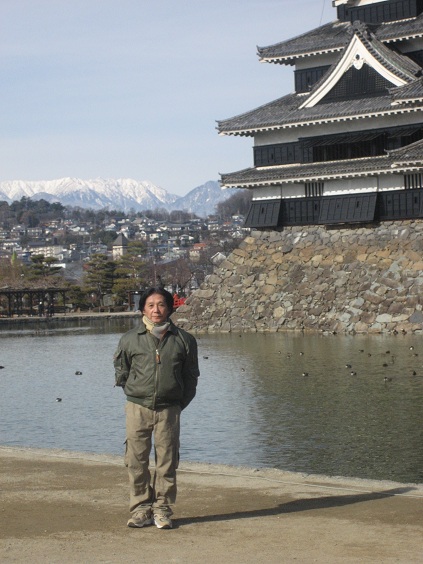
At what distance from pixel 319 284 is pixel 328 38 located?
34.0 ft

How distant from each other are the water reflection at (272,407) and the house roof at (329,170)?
688cm

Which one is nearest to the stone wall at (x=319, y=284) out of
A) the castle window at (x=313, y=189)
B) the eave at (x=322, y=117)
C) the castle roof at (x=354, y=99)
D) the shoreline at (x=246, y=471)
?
the castle window at (x=313, y=189)

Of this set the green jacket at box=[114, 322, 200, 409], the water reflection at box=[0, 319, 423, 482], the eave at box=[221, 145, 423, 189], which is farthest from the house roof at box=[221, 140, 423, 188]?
the green jacket at box=[114, 322, 200, 409]

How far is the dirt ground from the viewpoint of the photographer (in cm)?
798

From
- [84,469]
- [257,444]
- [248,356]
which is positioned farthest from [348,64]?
[84,469]

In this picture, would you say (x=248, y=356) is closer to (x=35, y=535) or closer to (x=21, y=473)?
(x=21, y=473)

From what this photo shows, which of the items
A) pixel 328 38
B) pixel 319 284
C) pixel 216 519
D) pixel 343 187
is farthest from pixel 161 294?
pixel 328 38

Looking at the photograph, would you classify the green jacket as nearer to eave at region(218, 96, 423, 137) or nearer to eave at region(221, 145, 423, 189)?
eave at region(221, 145, 423, 189)

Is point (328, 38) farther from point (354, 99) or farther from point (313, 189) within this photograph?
point (313, 189)

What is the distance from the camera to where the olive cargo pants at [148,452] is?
355 inches

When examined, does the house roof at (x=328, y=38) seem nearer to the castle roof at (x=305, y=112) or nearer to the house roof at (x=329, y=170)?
the castle roof at (x=305, y=112)

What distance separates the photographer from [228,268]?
46.6 m

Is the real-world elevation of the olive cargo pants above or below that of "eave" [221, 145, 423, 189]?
below

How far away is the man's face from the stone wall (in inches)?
1208
